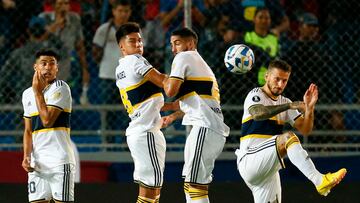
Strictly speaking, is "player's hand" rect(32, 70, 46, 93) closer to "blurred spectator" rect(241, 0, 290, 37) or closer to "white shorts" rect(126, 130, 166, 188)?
"white shorts" rect(126, 130, 166, 188)

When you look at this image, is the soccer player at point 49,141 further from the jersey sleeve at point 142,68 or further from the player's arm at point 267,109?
the player's arm at point 267,109

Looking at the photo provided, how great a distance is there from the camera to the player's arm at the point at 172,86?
27.7 feet

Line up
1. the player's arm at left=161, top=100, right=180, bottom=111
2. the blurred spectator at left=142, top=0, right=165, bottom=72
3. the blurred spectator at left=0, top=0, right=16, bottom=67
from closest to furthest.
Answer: the player's arm at left=161, top=100, right=180, bottom=111
the blurred spectator at left=142, top=0, right=165, bottom=72
the blurred spectator at left=0, top=0, right=16, bottom=67

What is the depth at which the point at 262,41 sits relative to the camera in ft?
36.8

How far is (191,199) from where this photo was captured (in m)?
8.53

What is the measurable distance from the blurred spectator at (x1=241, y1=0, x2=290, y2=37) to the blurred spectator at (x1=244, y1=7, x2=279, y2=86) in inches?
4.6

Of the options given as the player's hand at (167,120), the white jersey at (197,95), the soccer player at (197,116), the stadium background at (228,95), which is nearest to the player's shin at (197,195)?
the soccer player at (197,116)

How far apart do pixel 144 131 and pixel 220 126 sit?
2.10 ft

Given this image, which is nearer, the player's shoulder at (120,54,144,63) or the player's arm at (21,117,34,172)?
the player's arm at (21,117,34,172)

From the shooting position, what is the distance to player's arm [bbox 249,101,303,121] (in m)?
8.23

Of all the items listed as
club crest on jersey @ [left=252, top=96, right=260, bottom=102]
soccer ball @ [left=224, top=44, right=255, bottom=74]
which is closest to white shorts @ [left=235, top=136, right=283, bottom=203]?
club crest on jersey @ [left=252, top=96, right=260, bottom=102]

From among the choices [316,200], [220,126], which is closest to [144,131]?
[220,126]

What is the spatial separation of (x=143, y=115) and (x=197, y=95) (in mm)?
487

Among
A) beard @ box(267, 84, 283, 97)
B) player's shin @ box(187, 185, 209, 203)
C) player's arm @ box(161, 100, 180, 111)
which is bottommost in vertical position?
player's shin @ box(187, 185, 209, 203)
